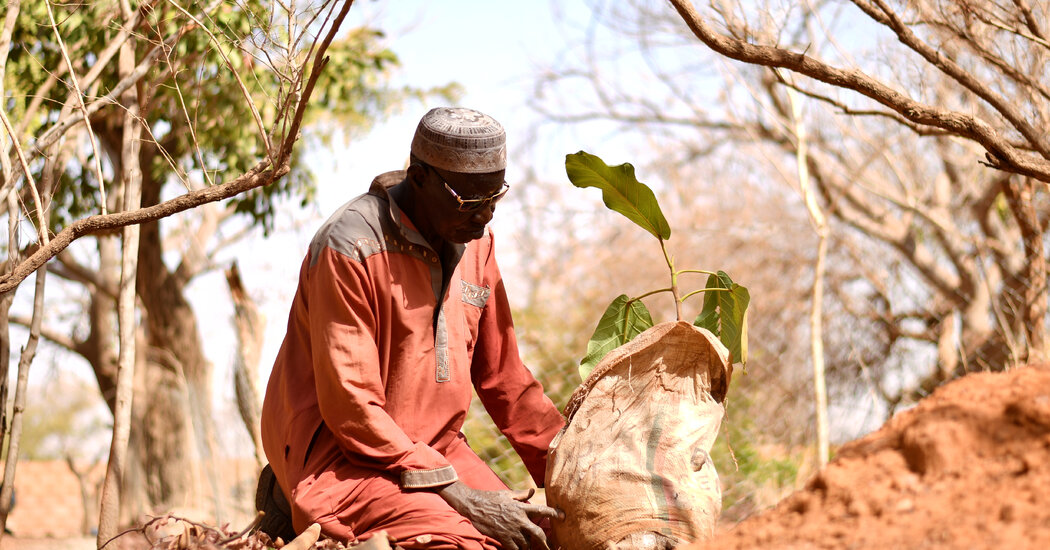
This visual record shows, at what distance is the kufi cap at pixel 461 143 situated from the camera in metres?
2.49

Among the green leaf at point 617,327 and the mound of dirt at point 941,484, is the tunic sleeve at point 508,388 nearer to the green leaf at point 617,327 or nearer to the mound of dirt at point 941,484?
the green leaf at point 617,327

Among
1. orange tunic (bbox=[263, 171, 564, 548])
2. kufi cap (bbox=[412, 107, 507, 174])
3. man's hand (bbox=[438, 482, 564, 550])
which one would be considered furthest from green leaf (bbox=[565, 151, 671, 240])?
man's hand (bbox=[438, 482, 564, 550])

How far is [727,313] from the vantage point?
2807mm

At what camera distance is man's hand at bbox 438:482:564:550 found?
2.32 m

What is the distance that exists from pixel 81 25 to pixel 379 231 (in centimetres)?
337

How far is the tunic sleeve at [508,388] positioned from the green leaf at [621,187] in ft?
1.38

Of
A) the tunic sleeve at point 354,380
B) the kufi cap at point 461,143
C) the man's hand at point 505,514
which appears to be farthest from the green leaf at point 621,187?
the man's hand at point 505,514

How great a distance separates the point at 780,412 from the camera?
6441 millimetres

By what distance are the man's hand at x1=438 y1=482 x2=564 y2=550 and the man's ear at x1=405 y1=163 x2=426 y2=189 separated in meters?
0.85

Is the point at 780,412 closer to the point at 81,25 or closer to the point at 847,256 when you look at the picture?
the point at 847,256

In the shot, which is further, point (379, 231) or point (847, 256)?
point (847, 256)

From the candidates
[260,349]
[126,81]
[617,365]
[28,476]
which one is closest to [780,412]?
[260,349]

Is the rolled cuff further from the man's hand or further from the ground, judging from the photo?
the ground

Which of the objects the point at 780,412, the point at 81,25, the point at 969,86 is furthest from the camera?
the point at 780,412
